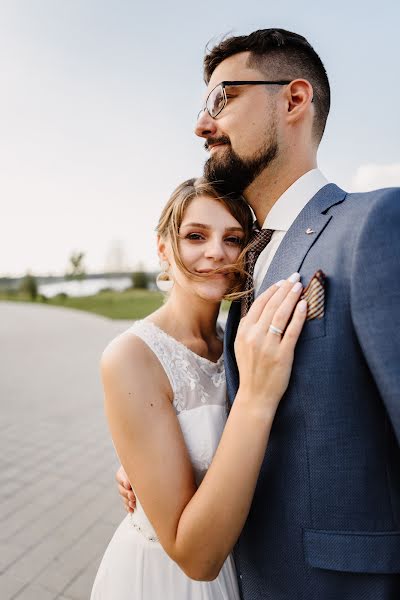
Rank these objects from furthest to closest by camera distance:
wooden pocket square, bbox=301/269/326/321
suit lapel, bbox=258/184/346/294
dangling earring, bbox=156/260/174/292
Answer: dangling earring, bbox=156/260/174/292 → suit lapel, bbox=258/184/346/294 → wooden pocket square, bbox=301/269/326/321

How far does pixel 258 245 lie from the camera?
1.56 m

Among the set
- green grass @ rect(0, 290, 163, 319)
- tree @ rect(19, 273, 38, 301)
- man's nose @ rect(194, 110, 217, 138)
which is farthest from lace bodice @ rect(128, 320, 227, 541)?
tree @ rect(19, 273, 38, 301)

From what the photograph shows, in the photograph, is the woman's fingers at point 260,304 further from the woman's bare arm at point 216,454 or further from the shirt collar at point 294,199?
the shirt collar at point 294,199

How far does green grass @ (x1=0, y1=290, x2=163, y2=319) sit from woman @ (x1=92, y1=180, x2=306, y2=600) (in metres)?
20.2

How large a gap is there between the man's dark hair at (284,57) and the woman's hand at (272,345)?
2.62ft

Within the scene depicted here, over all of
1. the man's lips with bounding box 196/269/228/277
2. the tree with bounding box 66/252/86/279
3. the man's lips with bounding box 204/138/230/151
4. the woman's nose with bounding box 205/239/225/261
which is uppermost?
the man's lips with bounding box 204/138/230/151

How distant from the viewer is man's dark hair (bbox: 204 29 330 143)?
1552 mm

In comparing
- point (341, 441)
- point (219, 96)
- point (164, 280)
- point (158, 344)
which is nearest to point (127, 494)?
point (158, 344)

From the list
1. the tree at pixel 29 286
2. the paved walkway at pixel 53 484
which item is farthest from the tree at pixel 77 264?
the paved walkway at pixel 53 484

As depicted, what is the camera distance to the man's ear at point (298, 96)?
5.04ft

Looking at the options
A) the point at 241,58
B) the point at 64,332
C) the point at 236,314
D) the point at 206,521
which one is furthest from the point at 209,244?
the point at 64,332

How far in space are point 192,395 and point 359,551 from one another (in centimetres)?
74

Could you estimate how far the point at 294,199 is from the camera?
1.49 m

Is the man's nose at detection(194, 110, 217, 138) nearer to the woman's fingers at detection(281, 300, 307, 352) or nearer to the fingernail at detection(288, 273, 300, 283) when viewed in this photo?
the fingernail at detection(288, 273, 300, 283)
